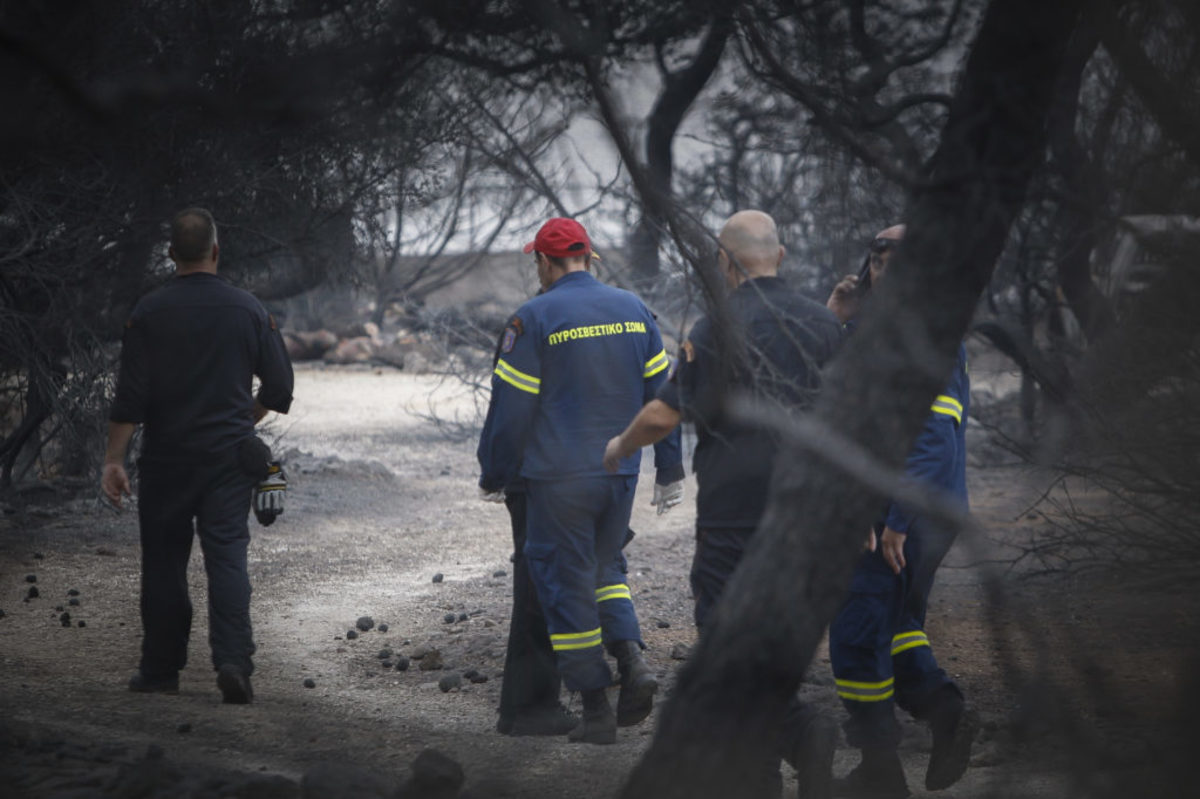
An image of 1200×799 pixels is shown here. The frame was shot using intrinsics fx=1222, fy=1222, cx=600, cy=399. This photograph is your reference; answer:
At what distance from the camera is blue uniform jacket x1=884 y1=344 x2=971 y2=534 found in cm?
438

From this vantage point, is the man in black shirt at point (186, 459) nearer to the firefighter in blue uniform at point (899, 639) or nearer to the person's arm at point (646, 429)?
the person's arm at point (646, 429)

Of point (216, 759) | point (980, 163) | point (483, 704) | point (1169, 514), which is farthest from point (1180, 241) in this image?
point (216, 759)

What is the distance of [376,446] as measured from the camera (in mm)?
15898

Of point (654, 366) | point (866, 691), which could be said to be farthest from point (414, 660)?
point (866, 691)

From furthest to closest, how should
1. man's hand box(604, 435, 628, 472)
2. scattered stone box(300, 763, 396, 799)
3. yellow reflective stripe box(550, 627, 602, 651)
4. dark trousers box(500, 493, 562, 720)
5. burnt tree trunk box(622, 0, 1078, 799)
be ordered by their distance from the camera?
dark trousers box(500, 493, 562, 720) → yellow reflective stripe box(550, 627, 602, 651) → man's hand box(604, 435, 628, 472) → scattered stone box(300, 763, 396, 799) → burnt tree trunk box(622, 0, 1078, 799)

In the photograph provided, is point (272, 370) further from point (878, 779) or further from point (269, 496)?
point (878, 779)

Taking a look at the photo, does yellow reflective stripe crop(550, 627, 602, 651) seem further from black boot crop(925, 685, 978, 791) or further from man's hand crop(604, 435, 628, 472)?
black boot crop(925, 685, 978, 791)

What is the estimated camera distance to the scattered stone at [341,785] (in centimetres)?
346

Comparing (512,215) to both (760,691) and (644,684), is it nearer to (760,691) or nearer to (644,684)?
(644,684)

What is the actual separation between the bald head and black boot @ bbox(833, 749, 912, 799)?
5.88 feet

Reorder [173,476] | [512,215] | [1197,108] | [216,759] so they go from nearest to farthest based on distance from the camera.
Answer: [216,759] < [1197,108] < [173,476] < [512,215]

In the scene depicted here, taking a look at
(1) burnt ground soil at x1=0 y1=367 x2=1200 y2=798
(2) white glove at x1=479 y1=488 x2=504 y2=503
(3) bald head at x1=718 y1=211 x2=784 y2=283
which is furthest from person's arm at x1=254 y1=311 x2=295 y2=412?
(3) bald head at x1=718 y1=211 x2=784 y2=283

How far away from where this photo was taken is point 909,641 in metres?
4.54

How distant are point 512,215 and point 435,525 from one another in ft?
23.9
